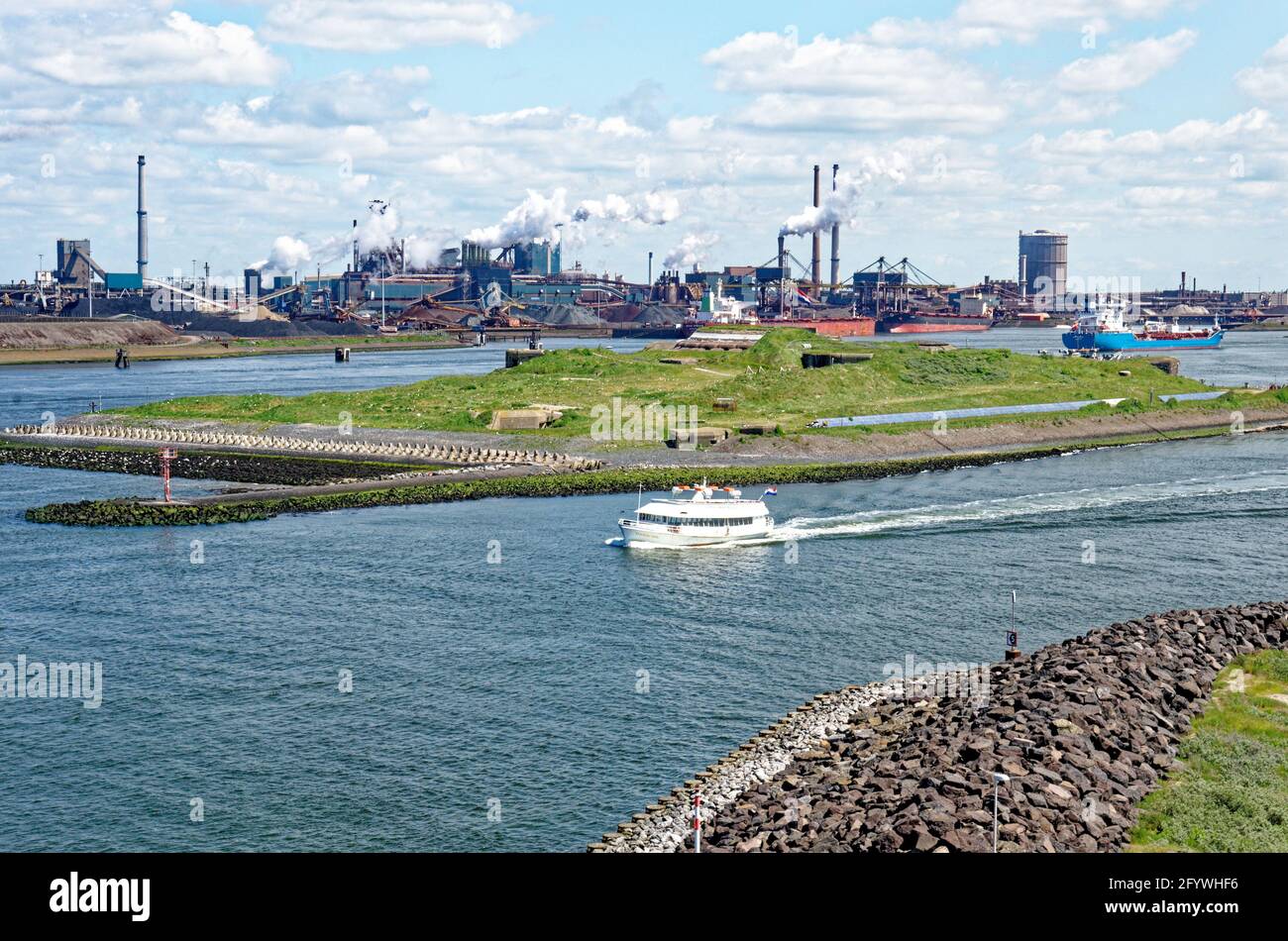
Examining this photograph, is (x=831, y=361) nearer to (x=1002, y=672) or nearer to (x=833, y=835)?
(x=1002, y=672)

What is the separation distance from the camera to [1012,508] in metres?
87.3

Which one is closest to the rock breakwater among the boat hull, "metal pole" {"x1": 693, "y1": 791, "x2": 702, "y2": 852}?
the boat hull

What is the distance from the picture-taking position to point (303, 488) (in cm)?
9188

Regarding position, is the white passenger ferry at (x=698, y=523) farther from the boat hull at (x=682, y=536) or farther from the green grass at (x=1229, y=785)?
the green grass at (x=1229, y=785)

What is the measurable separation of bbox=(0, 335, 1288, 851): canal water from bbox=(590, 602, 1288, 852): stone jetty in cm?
232

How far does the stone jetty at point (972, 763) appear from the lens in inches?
1253

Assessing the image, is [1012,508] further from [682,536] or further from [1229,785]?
[1229,785]

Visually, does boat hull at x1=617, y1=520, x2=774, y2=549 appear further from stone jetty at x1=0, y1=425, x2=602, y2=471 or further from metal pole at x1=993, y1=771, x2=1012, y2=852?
metal pole at x1=993, y1=771, x2=1012, y2=852

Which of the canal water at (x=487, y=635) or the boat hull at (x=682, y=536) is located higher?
the boat hull at (x=682, y=536)

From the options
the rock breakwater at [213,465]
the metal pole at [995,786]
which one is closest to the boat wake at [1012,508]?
the rock breakwater at [213,465]

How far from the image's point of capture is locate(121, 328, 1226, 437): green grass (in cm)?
12838

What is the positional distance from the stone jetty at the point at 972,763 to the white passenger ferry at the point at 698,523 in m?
27.7
